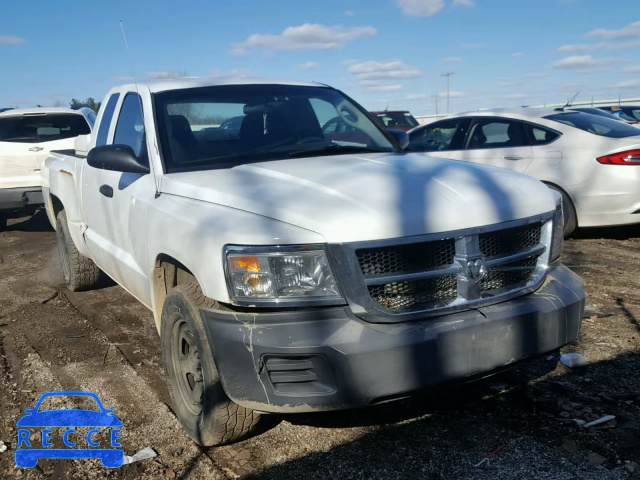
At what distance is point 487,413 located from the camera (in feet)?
11.3

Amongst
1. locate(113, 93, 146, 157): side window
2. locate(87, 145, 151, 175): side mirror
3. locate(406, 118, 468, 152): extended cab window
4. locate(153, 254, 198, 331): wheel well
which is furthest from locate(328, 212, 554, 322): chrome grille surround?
locate(406, 118, 468, 152): extended cab window

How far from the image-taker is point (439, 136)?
338 inches

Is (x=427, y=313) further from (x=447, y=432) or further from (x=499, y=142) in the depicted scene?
(x=499, y=142)

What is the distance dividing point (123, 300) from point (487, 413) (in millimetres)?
3710

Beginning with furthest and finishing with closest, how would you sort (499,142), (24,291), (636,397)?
(499,142) → (24,291) → (636,397)

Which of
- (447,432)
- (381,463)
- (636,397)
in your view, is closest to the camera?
(381,463)

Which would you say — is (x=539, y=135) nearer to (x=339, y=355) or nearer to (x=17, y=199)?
(x=339, y=355)

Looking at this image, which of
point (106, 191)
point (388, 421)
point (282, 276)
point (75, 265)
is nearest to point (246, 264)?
point (282, 276)

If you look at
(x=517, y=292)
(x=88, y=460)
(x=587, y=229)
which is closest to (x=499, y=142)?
(x=587, y=229)

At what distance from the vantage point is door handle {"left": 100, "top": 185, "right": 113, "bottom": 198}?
430 cm

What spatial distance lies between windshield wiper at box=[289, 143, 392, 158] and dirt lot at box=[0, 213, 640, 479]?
59.2 inches

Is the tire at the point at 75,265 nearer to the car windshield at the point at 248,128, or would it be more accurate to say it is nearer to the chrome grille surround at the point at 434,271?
the car windshield at the point at 248,128

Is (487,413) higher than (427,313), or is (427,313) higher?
(427,313)

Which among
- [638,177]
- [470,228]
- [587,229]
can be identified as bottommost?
[587,229]
